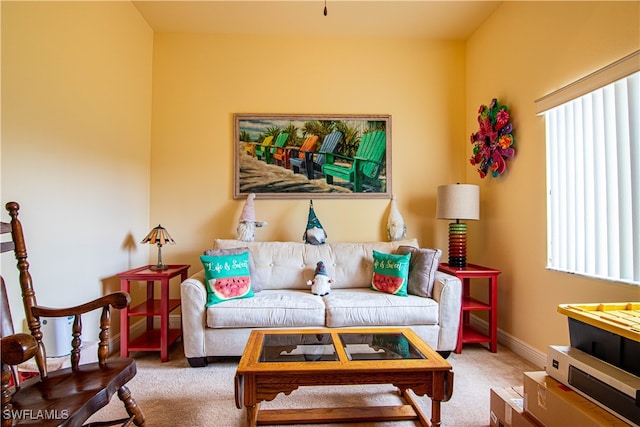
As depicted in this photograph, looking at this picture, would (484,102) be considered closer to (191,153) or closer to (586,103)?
(586,103)

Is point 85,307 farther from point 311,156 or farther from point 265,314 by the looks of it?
point 311,156

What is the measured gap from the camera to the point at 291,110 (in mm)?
3262

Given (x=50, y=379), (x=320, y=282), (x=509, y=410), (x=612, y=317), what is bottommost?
(x=509, y=410)

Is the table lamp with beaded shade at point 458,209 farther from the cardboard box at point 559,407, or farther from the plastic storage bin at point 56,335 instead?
the plastic storage bin at point 56,335

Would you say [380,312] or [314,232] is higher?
[314,232]

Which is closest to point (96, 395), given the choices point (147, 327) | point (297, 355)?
point (297, 355)

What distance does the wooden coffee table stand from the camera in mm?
1412

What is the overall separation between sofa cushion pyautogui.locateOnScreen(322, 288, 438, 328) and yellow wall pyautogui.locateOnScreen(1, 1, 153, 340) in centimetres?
179

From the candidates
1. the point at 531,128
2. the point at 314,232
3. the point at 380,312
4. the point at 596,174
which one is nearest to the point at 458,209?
the point at 531,128

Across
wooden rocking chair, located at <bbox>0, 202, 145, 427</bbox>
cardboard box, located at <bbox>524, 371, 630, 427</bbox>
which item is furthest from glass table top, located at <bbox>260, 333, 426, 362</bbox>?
wooden rocking chair, located at <bbox>0, 202, 145, 427</bbox>

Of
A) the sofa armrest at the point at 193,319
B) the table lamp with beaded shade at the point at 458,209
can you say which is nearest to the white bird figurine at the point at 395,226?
the table lamp with beaded shade at the point at 458,209

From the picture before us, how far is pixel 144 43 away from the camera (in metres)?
3.04

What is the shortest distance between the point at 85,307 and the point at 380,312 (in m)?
1.76

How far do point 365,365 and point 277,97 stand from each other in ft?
8.81
